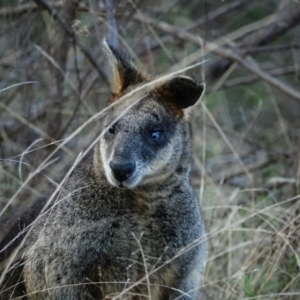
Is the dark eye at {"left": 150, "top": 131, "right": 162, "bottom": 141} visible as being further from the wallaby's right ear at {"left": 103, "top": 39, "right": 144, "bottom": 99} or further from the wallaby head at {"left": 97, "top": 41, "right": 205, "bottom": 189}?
the wallaby's right ear at {"left": 103, "top": 39, "right": 144, "bottom": 99}

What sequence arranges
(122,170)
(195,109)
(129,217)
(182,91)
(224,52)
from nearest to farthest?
(122,170)
(129,217)
(182,91)
(195,109)
(224,52)

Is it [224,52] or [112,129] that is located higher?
[112,129]

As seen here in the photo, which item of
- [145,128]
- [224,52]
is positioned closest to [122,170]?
[145,128]

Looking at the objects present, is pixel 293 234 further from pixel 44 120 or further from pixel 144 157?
pixel 44 120

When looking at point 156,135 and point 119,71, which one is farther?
point 119,71

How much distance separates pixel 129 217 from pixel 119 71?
830mm

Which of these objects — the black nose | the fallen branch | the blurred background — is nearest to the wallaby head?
the black nose

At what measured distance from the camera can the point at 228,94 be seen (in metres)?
9.90

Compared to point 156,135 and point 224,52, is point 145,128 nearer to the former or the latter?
point 156,135

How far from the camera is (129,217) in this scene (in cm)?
419

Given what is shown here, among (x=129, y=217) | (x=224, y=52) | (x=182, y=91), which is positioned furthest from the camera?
(x=224, y=52)

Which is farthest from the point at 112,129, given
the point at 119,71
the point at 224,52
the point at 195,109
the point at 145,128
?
the point at 224,52

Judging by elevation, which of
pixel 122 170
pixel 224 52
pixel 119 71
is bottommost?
pixel 224 52

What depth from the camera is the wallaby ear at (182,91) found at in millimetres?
4223
